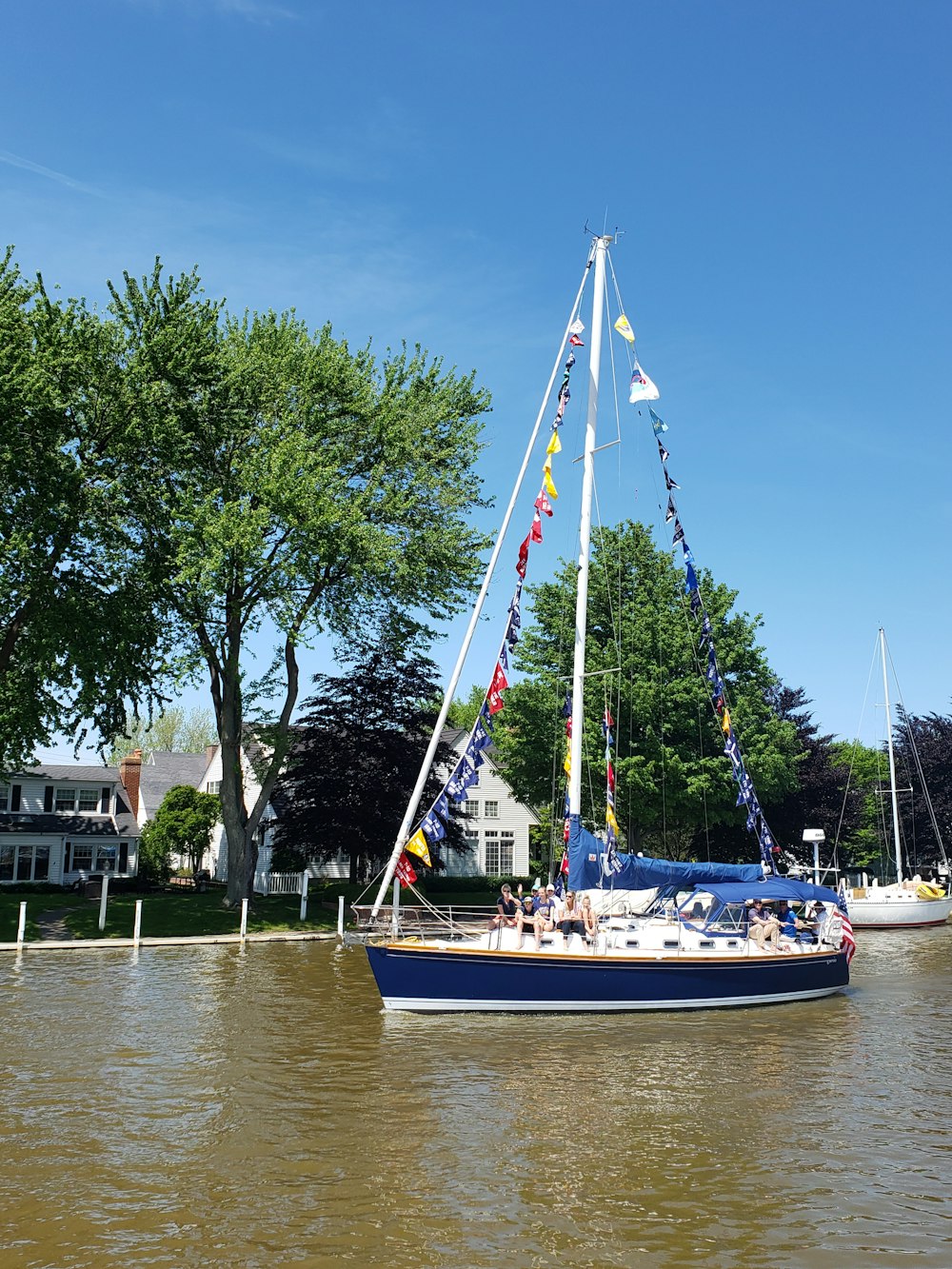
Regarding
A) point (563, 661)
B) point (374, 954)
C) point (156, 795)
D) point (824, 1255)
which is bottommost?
point (824, 1255)

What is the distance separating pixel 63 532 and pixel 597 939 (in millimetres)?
23058

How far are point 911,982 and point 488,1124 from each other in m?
21.4

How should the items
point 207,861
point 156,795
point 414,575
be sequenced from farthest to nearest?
point 156,795
point 207,861
point 414,575

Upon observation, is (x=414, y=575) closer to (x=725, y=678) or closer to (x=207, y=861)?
(x=725, y=678)

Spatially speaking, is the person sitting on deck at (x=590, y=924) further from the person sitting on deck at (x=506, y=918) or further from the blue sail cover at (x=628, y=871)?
the person sitting on deck at (x=506, y=918)

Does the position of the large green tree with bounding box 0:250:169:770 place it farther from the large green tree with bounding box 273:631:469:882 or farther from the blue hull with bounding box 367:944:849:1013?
the blue hull with bounding box 367:944:849:1013

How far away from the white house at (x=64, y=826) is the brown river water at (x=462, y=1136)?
118ft

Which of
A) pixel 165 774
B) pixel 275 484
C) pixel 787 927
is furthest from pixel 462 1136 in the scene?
pixel 165 774

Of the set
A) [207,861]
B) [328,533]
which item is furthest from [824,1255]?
[207,861]

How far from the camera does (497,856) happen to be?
67.4 m

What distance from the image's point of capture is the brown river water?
11445 mm

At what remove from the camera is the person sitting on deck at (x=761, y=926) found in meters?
26.9

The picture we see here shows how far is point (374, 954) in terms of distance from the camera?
23.8 m

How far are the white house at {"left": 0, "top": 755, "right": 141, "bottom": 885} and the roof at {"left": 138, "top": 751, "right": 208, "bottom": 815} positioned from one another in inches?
511
